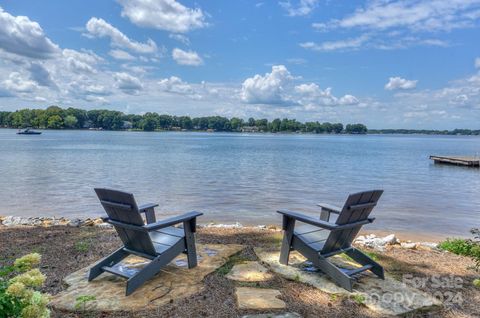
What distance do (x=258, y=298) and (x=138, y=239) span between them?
1.47m

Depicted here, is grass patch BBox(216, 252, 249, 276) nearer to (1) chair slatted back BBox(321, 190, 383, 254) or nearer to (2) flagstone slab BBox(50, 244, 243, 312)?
(2) flagstone slab BBox(50, 244, 243, 312)

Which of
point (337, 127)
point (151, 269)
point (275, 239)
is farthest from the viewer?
point (337, 127)

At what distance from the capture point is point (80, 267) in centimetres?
473

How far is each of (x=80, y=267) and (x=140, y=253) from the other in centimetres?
100

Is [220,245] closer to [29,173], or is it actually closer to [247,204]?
[247,204]

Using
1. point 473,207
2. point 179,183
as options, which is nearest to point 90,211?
point 179,183

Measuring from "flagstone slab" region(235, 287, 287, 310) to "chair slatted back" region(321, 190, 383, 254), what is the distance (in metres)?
0.92

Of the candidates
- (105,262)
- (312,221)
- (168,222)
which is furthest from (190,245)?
(312,221)

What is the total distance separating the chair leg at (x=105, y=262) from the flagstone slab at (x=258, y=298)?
1.46m

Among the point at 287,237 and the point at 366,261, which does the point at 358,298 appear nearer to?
the point at 366,261

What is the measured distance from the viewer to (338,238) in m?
4.42

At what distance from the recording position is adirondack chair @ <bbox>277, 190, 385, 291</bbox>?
420 centimetres

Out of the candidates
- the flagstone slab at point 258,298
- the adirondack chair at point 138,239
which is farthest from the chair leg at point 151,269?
the flagstone slab at point 258,298

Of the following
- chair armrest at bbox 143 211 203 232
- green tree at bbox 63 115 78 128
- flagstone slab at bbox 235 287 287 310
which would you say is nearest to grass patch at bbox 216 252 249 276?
flagstone slab at bbox 235 287 287 310
